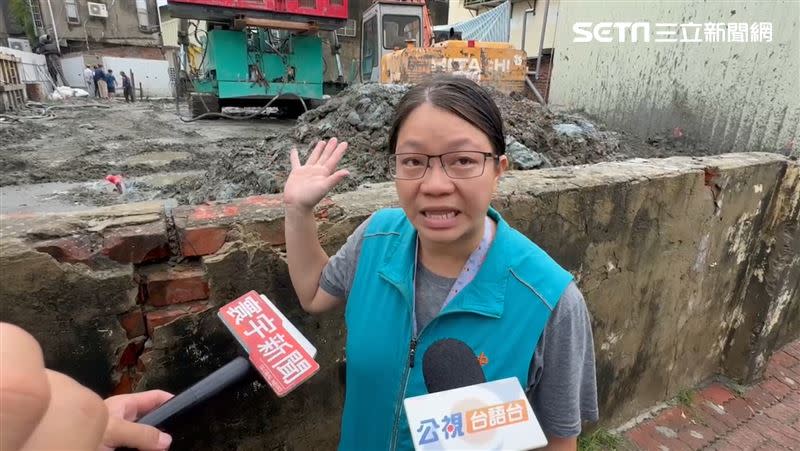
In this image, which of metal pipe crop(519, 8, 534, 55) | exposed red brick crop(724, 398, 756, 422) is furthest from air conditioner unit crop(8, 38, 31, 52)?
exposed red brick crop(724, 398, 756, 422)

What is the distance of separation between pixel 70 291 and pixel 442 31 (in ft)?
42.2

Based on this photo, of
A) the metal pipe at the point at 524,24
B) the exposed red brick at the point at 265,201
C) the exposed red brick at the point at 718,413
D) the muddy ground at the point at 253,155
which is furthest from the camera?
the metal pipe at the point at 524,24

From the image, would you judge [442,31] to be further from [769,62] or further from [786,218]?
[786,218]

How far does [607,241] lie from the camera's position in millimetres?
2549

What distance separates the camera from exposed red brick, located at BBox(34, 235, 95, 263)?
1.31 m

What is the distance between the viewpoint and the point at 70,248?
4.39ft

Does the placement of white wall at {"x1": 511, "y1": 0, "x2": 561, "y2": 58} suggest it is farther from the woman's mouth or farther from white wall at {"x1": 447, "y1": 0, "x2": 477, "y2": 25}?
the woman's mouth

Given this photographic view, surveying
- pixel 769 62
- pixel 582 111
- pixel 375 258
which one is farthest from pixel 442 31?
pixel 375 258

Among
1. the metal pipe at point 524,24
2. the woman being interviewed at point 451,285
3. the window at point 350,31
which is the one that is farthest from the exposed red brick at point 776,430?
the window at point 350,31

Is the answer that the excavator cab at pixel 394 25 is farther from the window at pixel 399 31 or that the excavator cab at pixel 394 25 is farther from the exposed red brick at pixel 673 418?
the exposed red brick at pixel 673 418

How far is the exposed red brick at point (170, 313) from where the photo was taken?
4.92ft

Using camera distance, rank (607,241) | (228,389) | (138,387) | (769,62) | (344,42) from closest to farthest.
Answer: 1. (228,389)
2. (138,387)
3. (607,241)
4. (769,62)
5. (344,42)

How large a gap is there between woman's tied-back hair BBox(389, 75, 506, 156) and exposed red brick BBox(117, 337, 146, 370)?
110cm

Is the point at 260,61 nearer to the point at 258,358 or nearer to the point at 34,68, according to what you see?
the point at 258,358
